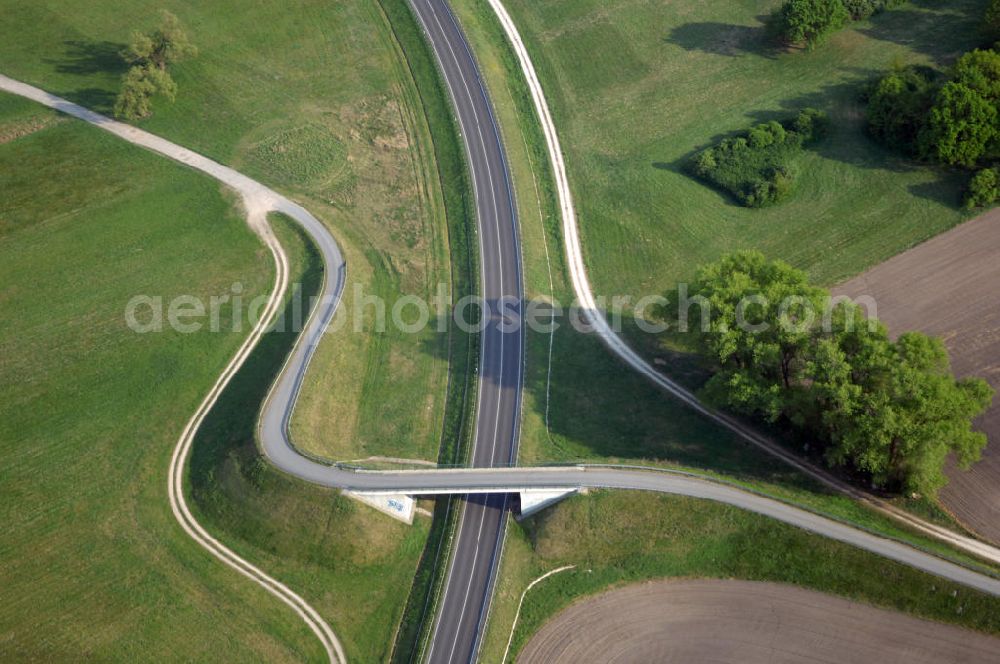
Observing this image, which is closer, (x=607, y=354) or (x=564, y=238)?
(x=607, y=354)

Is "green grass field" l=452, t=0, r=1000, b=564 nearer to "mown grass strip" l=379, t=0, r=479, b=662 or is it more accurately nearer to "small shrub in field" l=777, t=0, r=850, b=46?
"mown grass strip" l=379, t=0, r=479, b=662

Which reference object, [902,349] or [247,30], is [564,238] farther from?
[247,30]

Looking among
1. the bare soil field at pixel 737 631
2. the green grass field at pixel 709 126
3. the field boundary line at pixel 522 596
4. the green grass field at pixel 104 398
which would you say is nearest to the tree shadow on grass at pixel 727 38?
the green grass field at pixel 709 126

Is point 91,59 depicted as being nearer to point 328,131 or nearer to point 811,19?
point 328,131

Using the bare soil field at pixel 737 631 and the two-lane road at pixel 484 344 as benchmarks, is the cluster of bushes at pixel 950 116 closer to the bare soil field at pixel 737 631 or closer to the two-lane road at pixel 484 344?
the two-lane road at pixel 484 344

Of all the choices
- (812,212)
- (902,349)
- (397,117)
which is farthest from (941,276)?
(397,117)
